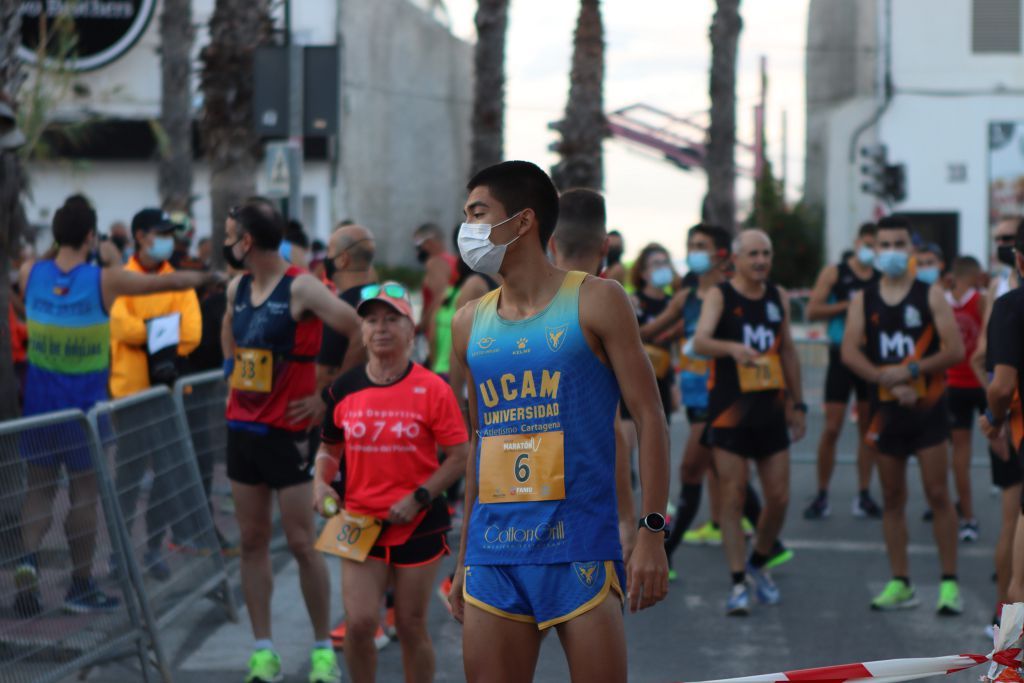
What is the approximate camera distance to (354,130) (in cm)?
3594

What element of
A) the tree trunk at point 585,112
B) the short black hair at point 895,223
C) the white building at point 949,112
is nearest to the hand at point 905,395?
the short black hair at point 895,223

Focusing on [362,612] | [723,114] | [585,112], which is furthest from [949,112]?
[362,612]

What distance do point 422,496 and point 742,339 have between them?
341 cm

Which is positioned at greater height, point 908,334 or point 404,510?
point 908,334

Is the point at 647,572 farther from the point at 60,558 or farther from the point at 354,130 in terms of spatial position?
the point at 354,130

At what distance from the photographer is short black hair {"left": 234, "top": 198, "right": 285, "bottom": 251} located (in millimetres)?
6922

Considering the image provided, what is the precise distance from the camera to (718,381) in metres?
8.63

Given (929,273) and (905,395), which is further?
(929,273)

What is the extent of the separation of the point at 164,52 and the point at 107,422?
1835 cm

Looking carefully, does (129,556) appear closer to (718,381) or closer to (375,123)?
(718,381)

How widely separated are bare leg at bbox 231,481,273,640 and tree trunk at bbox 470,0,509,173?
13.0 meters

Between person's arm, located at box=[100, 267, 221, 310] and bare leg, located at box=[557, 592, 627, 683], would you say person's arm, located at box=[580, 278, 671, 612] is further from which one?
person's arm, located at box=[100, 267, 221, 310]

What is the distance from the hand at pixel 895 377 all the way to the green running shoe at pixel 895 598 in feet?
3.63

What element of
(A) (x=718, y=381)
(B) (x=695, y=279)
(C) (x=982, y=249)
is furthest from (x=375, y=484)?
(C) (x=982, y=249)
